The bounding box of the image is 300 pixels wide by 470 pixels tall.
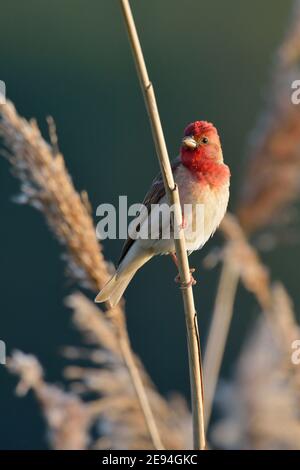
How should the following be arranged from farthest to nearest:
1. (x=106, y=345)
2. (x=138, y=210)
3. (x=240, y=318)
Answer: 1. (x=240, y=318)
2. (x=138, y=210)
3. (x=106, y=345)

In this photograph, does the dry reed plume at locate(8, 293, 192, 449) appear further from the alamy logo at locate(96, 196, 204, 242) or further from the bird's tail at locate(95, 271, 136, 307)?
the alamy logo at locate(96, 196, 204, 242)

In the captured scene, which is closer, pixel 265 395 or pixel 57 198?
pixel 57 198

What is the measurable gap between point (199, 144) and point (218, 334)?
1.69 ft

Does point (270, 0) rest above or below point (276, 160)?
above

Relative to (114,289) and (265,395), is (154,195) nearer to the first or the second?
(114,289)

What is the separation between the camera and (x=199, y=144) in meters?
2.69

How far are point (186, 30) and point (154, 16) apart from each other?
335mm

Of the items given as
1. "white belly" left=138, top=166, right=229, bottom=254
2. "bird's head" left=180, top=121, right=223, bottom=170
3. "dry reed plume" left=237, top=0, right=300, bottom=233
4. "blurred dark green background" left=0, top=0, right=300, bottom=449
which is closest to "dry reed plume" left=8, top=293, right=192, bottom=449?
"white belly" left=138, top=166, right=229, bottom=254


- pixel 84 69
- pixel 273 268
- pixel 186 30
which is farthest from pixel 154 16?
pixel 273 268

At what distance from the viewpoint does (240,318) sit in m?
6.96

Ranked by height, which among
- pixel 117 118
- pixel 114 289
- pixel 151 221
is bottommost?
pixel 114 289

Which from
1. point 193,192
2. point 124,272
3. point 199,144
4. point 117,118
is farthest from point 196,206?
point 117,118

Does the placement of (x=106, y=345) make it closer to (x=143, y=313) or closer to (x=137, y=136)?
(x=143, y=313)

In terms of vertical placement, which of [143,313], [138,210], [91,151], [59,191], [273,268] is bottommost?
[59,191]
